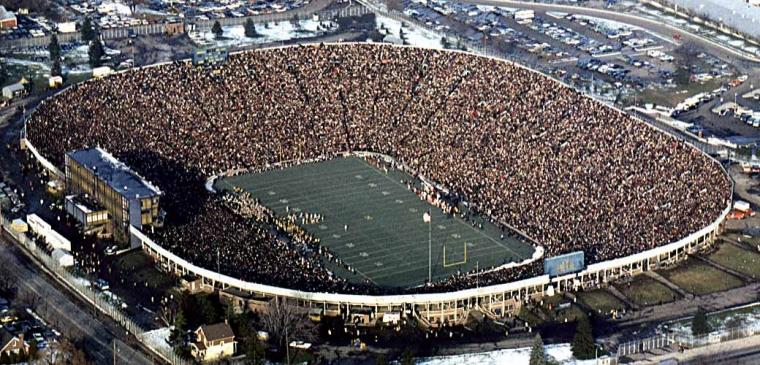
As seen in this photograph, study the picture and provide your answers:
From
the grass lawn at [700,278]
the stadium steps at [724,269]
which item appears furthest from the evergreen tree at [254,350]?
the stadium steps at [724,269]

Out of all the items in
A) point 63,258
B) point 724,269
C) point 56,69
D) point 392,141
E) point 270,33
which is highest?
point 724,269

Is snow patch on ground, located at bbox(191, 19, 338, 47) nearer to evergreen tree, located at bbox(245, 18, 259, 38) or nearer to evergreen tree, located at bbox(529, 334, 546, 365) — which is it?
evergreen tree, located at bbox(245, 18, 259, 38)

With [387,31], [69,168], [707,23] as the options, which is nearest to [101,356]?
[69,168]

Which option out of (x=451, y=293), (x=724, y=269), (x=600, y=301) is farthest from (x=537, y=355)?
(x=724, y=269)

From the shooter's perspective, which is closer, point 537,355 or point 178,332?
point 537,355

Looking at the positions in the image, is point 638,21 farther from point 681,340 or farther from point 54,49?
point 681,340

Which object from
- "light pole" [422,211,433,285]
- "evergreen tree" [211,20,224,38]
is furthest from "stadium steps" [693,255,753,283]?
"evergreen tree" [211,20,224,38]

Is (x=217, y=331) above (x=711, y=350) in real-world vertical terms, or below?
above
